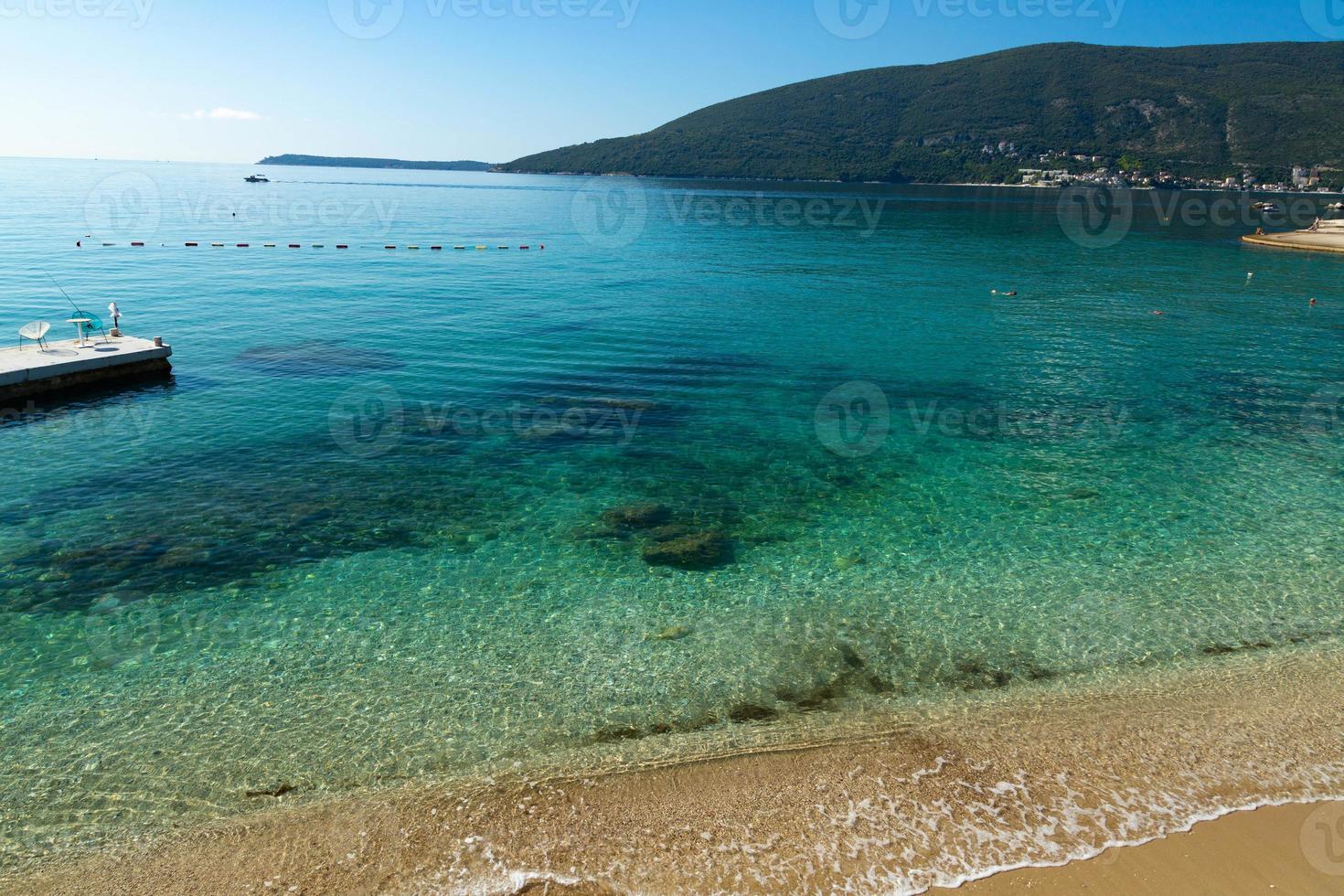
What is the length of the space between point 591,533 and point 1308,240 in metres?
92.5

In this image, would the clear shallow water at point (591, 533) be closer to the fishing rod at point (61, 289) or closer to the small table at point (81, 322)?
the fishing rod at point (61, 289)

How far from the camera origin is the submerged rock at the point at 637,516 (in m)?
16.5

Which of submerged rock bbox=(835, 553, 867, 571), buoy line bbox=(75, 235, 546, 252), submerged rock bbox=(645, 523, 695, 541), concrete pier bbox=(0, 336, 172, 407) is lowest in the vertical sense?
submerged rock bbox=(835, 553, 867, 571)

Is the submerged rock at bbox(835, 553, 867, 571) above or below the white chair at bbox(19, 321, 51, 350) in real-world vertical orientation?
below

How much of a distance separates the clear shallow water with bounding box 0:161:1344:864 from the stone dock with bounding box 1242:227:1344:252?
151 feet

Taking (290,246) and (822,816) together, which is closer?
(822,816)

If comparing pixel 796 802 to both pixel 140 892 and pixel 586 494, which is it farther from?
pixel 586 494

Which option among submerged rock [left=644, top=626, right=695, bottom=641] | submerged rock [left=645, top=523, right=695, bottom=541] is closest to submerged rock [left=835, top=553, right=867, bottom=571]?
submerged rock [left=645, top=523, right=695, bottom=541]

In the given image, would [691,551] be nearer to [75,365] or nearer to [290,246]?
[75,365]

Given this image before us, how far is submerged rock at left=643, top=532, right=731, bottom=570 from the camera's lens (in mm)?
14938

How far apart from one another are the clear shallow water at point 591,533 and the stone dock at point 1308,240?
45908 millimetres

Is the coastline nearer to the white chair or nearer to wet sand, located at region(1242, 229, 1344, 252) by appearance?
the white chair

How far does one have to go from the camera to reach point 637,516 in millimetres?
16812

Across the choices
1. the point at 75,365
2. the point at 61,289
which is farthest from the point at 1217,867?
the point at 61,289
